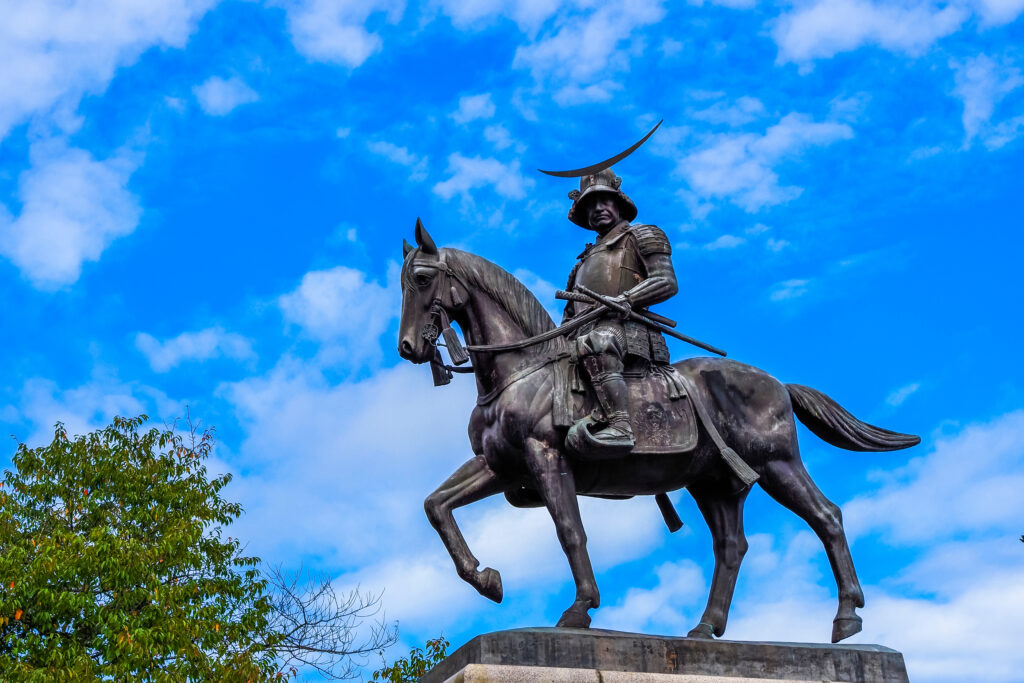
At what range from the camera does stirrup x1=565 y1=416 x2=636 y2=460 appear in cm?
→ 805

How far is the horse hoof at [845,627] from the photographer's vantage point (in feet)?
26.7

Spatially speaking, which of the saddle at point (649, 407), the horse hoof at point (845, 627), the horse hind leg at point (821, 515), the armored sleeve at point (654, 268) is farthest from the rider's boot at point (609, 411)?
the horse hoof at point (845, 627)

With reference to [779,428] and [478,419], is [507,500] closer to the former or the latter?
[478,419]

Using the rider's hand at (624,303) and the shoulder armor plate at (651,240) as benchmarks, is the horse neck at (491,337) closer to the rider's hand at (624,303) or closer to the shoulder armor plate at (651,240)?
the rider's hand at (624,303)

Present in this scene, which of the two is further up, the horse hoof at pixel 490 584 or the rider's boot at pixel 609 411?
the rider's boot at pixel 609 411

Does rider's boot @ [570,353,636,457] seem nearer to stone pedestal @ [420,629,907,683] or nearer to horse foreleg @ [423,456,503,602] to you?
horse foreleg @ [423,456,503,602]

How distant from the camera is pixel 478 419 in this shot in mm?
8664

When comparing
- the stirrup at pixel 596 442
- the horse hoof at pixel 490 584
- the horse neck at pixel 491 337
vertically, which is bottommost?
the horse hoof at pixel 490 584

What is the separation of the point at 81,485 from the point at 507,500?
11.9 m

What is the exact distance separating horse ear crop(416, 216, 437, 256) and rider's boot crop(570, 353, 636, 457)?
53.2 inches

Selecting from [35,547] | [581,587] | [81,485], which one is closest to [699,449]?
[581,587]

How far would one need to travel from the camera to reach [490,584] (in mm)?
8125

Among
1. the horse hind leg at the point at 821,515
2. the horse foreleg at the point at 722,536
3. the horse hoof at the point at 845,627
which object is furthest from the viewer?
the horse foreleg at the point at 722,536

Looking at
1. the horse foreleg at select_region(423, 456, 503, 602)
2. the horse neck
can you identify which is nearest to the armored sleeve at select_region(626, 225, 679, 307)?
the horse neck
